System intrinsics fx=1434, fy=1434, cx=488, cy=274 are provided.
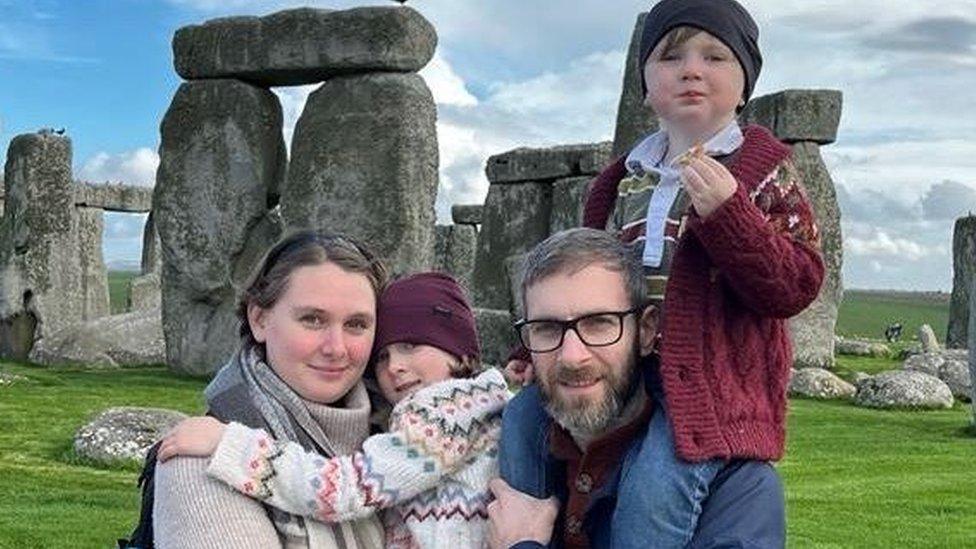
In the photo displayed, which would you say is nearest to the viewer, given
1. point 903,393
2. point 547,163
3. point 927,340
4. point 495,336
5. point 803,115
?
point 903,393

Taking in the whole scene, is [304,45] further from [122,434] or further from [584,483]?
[584,483]

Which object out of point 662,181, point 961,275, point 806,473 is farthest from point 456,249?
point 662,181

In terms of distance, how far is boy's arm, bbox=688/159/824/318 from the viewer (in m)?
2.58

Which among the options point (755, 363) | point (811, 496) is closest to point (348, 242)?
point (755, 363)

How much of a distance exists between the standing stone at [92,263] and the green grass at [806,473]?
8685 mm

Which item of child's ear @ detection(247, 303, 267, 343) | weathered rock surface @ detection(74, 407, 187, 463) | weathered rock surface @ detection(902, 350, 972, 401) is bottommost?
weathered rock surface @ detection(74, 407, 187, 463)

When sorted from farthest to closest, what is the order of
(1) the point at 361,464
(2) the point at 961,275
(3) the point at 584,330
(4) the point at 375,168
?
(2) the point at 961,275 < (4) the point at 375,168 < (1) the point at 361,464 < (3) the point at 584,330

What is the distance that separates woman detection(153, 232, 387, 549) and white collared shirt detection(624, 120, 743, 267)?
22.2 inches

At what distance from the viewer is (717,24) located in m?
2.86

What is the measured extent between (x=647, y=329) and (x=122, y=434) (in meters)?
5.81

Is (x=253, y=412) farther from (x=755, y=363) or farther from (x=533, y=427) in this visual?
(x=755, y=363)

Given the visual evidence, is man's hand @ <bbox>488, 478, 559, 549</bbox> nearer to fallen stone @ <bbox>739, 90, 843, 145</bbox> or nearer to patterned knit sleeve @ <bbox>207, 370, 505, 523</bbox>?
patterned knit sleeve @ <bbox>207, 370, 505, 523</bbox>

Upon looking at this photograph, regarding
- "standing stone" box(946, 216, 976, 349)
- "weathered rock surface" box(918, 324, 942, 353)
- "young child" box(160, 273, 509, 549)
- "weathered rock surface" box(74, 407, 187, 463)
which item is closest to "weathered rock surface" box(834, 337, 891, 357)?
"weathered rock surface" box(918, 324, 942, 353)

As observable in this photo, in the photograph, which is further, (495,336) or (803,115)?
(803,115)
